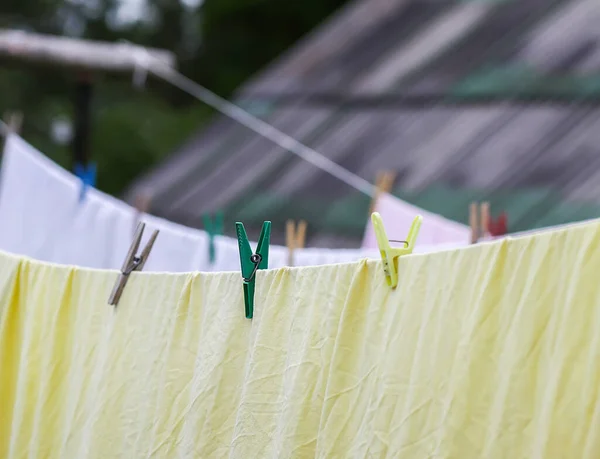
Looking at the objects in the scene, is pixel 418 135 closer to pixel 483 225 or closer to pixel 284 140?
pixel 284 140

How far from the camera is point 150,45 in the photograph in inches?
543

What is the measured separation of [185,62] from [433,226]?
993cm

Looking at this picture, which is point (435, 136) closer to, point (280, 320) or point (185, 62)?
point (280, 320)

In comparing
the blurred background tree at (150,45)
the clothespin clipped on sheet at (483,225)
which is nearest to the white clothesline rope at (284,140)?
the clothespin clipped on sheet at (483,225)

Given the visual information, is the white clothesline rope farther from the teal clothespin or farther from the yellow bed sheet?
the teal clothespin

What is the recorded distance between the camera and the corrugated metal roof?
4250 mm

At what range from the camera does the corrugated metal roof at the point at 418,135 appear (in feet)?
13.9

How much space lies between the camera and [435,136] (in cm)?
491

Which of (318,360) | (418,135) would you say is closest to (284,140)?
(418,135)

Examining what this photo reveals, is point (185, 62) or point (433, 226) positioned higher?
point (185, 62)

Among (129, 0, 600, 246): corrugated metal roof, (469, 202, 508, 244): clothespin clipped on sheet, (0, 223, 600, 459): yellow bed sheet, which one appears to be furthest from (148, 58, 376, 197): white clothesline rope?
(0, 223, 600, 459): yellow bed sheet

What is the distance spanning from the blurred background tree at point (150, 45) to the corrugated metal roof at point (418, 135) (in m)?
5.34

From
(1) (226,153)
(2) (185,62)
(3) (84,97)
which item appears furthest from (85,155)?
(2) (185,62)

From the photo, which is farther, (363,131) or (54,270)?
(363,131)
